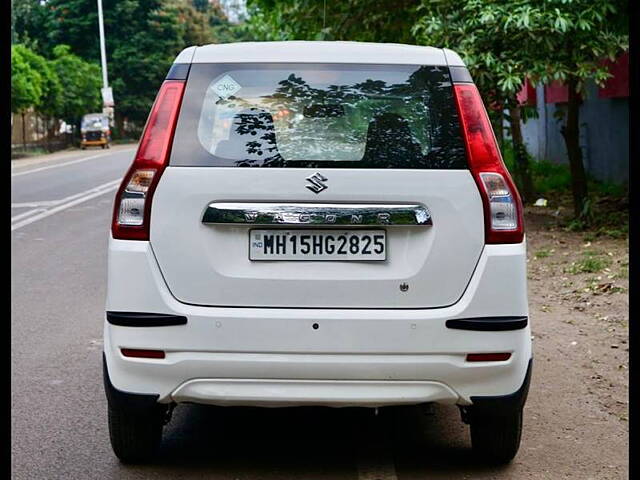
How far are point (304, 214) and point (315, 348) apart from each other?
52 centimetres

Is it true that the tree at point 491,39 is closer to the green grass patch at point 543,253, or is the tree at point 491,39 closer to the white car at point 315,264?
the green grass patch at point 543,253

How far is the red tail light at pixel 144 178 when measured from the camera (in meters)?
4.40

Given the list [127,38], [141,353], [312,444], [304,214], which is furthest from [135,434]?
[127,38]

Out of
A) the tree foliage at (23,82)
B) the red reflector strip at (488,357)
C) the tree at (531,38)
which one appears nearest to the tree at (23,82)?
the tree foliage at (23,82)

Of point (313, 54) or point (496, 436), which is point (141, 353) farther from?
point (496, 436)

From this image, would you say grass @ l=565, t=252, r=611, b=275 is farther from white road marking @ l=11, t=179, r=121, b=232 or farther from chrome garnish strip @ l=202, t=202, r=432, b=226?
white road marking @ l=11, t=179, r=121, b=232

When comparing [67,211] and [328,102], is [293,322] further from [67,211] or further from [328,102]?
[67,211]

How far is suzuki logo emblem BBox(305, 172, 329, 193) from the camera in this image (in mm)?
4336

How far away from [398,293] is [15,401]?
270cm

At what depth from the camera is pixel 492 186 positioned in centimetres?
442

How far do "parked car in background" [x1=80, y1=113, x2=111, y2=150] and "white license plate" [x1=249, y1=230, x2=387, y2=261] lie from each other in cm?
5114

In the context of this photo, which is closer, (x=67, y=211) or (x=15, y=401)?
(x=15, y=401)
